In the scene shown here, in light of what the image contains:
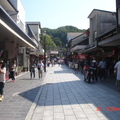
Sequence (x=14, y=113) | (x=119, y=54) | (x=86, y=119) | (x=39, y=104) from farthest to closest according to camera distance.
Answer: (x=119, y=54), (x=39, y=104), (x=14, y=113), (x=86, y=119)

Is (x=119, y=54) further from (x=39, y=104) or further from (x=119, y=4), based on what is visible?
(x=39, y=104)

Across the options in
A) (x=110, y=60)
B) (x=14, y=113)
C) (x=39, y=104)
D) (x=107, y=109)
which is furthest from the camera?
(x=110, y=60)

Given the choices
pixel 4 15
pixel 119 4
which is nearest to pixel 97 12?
pixel 119 4

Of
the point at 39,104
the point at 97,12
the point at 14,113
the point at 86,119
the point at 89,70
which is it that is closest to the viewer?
the point at 86,119

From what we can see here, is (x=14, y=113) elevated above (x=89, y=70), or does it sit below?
below

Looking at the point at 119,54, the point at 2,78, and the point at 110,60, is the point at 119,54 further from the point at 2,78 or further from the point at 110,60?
the point at 2,78

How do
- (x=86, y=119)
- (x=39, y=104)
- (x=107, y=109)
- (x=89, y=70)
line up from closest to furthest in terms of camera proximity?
(x=86, y=119), (x=107, y=109), (x=39, y=104), (x=89, y=70)

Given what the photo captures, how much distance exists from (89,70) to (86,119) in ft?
26.8

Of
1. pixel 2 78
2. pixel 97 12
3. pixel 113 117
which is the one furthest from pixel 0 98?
pixel 97 12

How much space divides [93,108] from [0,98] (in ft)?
12.6

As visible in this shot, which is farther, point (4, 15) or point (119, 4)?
point (119, 4)

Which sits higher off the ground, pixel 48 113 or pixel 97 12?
pixel 97 12

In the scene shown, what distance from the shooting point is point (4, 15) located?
6.94 meters

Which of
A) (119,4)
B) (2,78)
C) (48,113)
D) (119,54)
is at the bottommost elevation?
(48,113)
